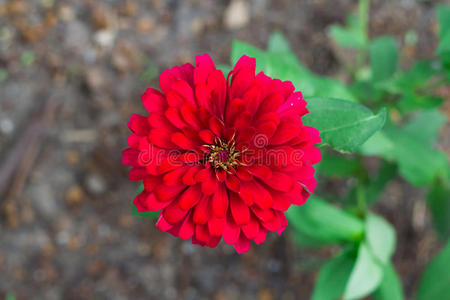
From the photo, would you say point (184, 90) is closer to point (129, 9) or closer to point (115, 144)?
point (115, 144)

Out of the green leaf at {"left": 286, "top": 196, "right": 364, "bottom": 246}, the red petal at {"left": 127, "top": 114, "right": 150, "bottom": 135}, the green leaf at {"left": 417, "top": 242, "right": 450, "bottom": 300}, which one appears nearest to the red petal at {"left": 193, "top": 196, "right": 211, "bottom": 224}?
the red petal at {"left": 127, "top": 114, "right": 150, "bottom": 135}

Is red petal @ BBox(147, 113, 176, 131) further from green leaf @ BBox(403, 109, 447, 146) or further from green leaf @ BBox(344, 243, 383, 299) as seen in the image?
green leaf @ BBox(403, 109, 447, 146)

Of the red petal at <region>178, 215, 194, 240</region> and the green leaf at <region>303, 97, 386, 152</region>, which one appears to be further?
the green leaf at <region>303, 97, 386, 152</region>

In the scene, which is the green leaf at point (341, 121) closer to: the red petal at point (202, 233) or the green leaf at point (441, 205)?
the red petal at point (202, 233)

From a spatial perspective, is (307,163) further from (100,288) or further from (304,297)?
(100,288)

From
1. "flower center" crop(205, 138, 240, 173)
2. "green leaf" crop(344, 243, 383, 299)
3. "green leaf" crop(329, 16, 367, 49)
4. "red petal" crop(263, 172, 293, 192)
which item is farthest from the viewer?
"green leaf" crop(329, 16, 367, 49)

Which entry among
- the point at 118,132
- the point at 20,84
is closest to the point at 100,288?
the point at 118,132

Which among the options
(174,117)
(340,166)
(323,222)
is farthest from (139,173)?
(340,166)
